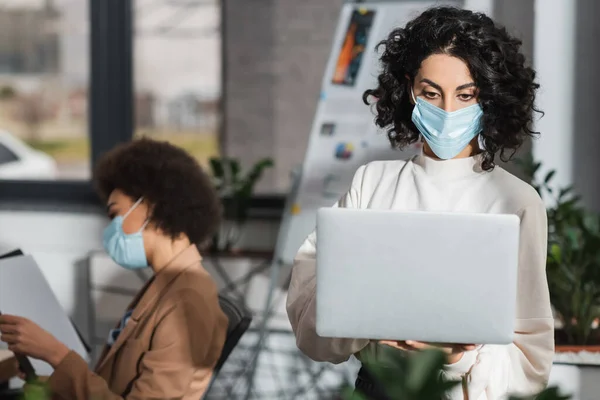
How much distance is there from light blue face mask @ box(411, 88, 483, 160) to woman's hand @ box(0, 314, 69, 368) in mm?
934

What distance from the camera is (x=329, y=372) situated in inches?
136

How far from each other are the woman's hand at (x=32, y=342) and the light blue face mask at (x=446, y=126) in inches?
36.8

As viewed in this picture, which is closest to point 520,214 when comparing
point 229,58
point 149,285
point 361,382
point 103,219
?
point 361,382

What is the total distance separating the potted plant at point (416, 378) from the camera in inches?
23.0

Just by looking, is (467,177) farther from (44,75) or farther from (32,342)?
(44,75)

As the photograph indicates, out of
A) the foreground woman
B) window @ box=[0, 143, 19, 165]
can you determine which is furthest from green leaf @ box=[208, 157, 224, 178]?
the foreground woman

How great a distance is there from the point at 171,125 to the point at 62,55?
0.82m

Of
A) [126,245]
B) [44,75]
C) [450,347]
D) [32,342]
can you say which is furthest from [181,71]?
[450,347]

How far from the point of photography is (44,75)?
5.42 m

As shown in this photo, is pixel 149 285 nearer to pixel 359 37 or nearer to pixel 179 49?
pixel 359 37

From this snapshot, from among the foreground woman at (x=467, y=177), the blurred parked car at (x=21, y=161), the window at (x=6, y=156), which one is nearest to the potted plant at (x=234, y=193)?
the blurred parked car at (x=21, y=161)

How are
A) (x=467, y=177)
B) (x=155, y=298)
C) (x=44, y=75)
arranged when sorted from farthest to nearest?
(x=44, y=75), (x=155, y=298), (x=467, y=177)

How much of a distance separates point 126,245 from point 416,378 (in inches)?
62.2

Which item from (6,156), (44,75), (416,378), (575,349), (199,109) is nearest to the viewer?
(416,378)
